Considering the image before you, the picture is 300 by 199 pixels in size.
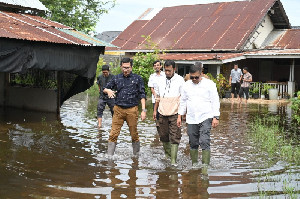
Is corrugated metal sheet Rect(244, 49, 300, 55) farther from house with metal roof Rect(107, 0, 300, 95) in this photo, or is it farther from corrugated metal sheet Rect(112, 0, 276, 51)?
corrugated metal sheet Rect(112, 0, 276, 51)

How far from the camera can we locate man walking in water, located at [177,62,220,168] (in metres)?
8.16

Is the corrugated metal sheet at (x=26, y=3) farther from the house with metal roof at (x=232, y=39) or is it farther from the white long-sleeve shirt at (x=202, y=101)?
the house with metal roof at (x=232, y=39)

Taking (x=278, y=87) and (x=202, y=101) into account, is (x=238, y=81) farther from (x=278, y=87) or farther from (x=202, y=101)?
(x=202, y=101)

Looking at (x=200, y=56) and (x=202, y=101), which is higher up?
(x=200, y=56)

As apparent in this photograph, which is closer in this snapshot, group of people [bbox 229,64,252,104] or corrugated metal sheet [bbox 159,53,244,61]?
group of people [bbox 229,64,252,104]

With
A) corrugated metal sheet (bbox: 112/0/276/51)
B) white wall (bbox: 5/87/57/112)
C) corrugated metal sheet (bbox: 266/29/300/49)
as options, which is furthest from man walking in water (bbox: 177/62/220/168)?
corrugated metal sheet (bbox: 266/29/300/49)

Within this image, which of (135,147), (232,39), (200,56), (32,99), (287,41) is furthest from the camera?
(287,41)

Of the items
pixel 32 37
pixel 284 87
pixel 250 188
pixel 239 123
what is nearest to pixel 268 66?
pixel 284 87

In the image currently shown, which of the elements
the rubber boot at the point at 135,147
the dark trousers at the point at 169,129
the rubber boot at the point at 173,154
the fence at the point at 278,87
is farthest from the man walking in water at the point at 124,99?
the fence at the point at 278,87

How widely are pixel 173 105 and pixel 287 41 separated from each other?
22.5m

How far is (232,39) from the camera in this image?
1158 inches

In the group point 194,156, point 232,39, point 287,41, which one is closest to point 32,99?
point 194,156

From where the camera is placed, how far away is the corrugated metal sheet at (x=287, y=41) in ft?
95.2

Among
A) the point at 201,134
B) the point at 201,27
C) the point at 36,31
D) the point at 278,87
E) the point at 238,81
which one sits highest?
the point at 201,27
